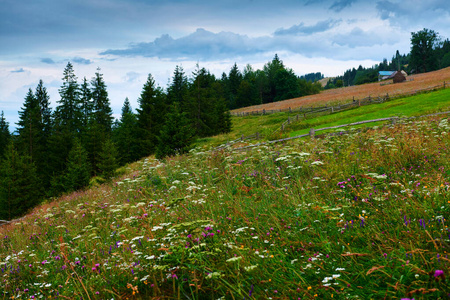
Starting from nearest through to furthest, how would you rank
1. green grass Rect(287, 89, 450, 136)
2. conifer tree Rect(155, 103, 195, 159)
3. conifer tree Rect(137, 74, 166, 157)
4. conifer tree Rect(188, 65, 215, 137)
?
green grass Rect(287, 89, 450, 136)
conifer tree Rect(155, 103, 195, 159)
conifer tree Rect(137, 74, 166, 157)
conifer tree Rect(188, 65, 215, 137)

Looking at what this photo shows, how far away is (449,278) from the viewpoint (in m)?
2.01

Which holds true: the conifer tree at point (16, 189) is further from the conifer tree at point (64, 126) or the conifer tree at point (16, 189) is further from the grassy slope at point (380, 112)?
the grassy slope at point (380, 112)

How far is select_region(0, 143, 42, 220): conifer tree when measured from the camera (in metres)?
30.6

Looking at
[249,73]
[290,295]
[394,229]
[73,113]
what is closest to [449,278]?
[394,229]

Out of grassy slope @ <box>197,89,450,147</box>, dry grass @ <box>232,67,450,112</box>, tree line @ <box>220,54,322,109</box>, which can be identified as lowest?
grassy slope @ <box>197,89,450,147</box>

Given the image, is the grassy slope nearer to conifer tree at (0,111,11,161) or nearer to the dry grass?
the dry grass

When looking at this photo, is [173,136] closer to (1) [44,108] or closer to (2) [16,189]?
(2) [16,189]

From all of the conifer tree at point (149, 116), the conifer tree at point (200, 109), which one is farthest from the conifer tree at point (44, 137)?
the conifer tree at point (200, 109)

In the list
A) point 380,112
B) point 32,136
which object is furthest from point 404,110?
point 32,136

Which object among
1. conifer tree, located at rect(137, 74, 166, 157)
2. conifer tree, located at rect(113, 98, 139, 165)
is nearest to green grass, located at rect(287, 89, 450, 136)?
conifer tree, located at rect(137, 74, 166, 157)

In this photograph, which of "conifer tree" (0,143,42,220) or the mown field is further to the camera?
"conifer tree" (0,143,42,220)

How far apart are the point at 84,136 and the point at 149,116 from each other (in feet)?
35.8

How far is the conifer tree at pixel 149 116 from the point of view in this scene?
4006 centimetres

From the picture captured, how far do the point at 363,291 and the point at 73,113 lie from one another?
193ft
